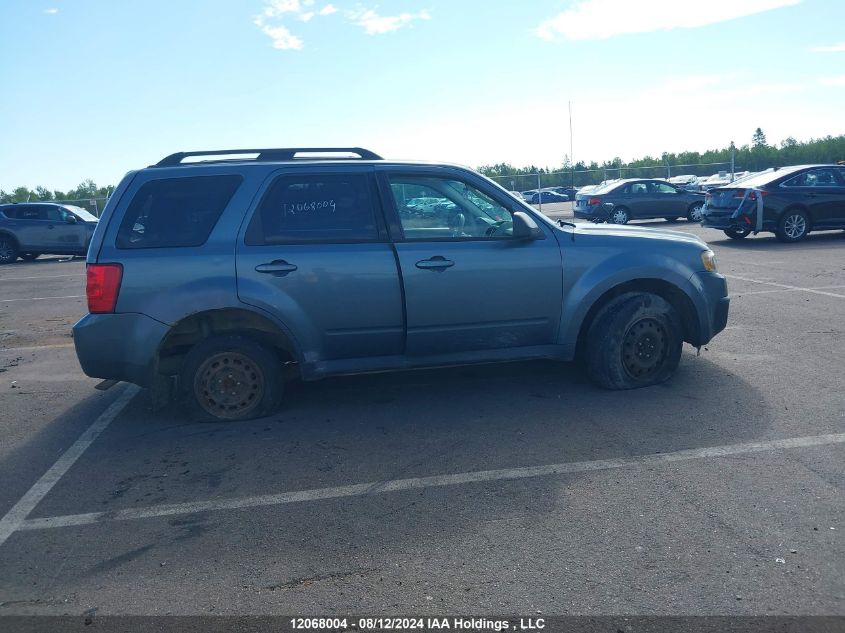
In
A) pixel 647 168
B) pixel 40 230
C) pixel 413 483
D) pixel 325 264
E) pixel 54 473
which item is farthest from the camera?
pixel 647 168

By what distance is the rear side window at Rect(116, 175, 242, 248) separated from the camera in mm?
5625

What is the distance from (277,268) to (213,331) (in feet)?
2.33

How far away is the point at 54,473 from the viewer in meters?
5.00

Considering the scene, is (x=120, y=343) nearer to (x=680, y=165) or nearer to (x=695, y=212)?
(x=695, y=212)

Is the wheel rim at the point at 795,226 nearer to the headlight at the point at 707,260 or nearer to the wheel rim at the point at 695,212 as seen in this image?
the wheel rim at the point at 695,212

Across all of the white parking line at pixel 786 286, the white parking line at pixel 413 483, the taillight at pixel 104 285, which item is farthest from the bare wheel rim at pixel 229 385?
the white parking line at pixel 786 286

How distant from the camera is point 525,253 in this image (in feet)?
19.5

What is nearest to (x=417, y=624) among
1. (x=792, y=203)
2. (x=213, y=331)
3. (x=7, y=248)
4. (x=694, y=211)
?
(x=213, y=331)

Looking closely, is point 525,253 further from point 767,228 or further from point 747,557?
point 767,228

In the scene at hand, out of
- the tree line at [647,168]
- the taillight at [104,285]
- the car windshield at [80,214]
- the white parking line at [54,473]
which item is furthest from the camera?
the tree line at [647,168]

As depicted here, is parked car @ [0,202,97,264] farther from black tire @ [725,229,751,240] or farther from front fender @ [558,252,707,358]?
front fender @ [558,252,707,358]

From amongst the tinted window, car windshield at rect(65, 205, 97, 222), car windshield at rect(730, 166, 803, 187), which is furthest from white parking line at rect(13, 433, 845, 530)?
car windshield at rect(65, 205, 97, 222)

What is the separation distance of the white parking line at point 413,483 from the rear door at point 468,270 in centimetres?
145

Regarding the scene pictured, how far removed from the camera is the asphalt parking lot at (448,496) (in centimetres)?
342
